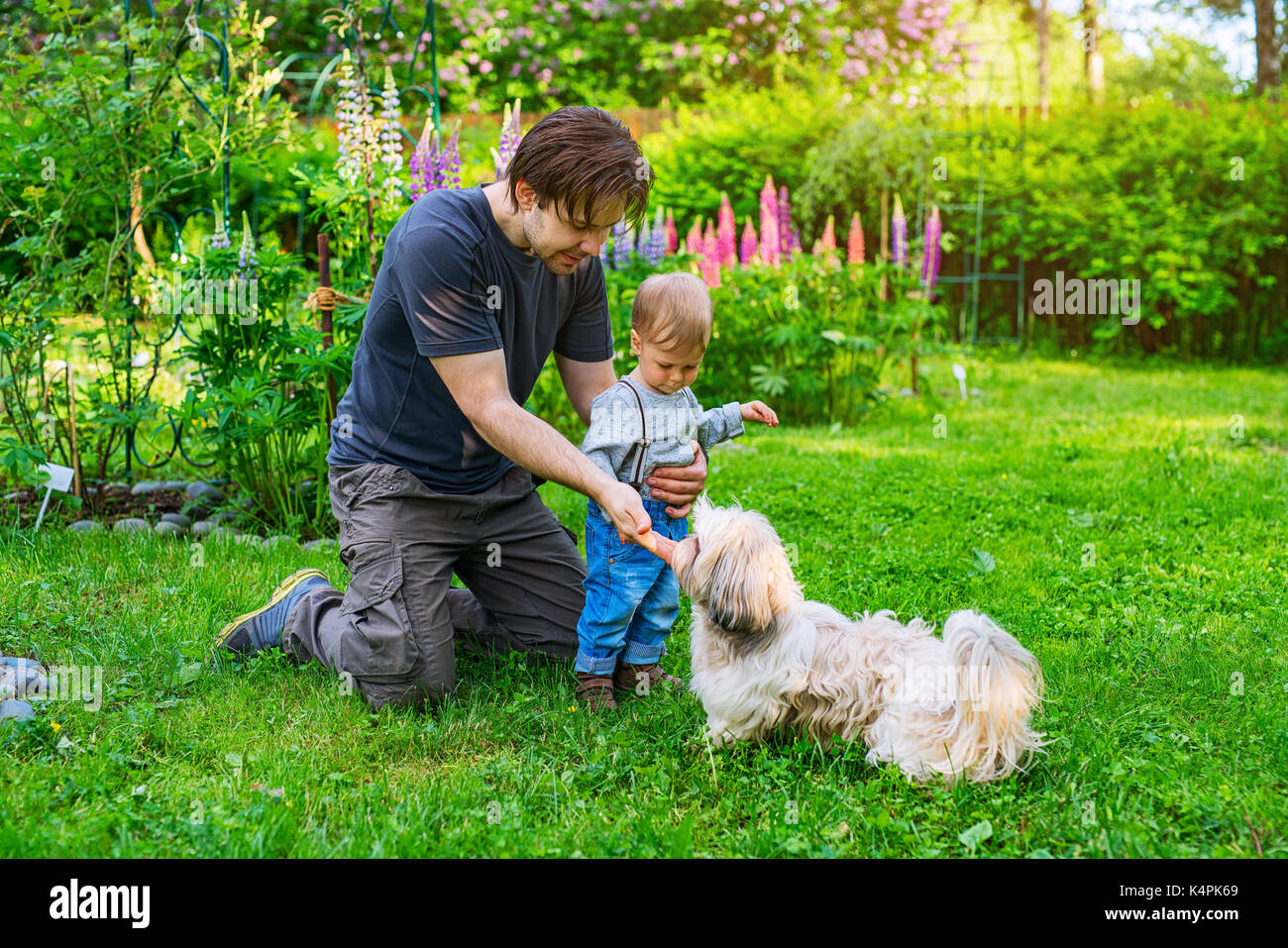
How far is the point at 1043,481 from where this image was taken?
5703 millimetres

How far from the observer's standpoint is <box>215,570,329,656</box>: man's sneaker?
361cm

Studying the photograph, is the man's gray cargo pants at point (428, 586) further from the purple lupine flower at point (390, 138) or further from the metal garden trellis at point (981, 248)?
the metal garden trellis at point (981, 248)

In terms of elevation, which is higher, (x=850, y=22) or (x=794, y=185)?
(x=850, y=22)

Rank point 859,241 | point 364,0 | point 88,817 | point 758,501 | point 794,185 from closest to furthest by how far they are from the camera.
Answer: point 88,817, point 364,0, point 758,501, point 859,241, point 794,185

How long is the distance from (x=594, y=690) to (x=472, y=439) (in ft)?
2.97

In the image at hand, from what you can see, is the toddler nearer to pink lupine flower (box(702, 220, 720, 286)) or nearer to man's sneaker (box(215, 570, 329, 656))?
man's sneaker (box(215, 570, 329, 656))

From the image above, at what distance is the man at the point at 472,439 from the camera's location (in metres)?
3.07

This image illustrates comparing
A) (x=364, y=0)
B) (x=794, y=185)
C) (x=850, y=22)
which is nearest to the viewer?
(x=364, y=0)

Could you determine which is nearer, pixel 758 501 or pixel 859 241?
pixel 758 501

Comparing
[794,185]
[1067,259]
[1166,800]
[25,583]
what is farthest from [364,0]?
[1067,259]

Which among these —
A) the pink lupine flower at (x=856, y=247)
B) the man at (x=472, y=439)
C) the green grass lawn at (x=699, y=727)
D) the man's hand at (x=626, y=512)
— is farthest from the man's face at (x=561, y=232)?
the pink lupine flower at (x=856, y=247)

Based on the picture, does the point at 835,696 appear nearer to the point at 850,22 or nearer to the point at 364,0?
the point at 364,0
